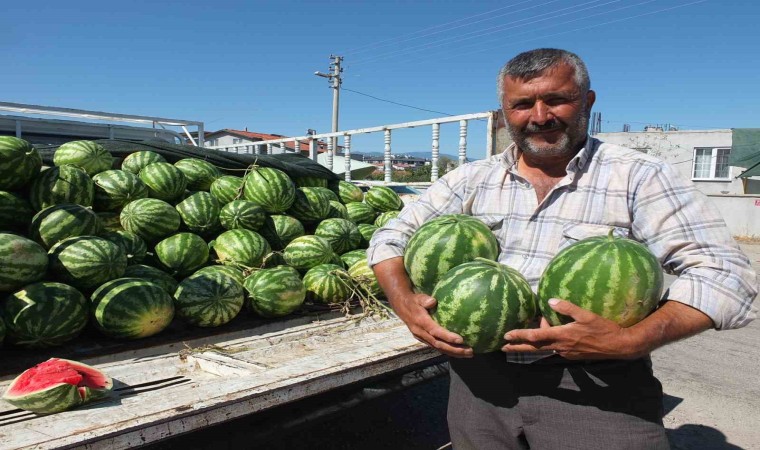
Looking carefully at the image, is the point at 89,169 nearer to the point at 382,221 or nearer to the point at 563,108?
the point at 382,221

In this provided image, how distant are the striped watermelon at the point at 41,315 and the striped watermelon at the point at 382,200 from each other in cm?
303

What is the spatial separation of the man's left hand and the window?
26592mm

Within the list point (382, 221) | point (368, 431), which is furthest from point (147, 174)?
point (368, 431)

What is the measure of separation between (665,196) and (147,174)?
354cm

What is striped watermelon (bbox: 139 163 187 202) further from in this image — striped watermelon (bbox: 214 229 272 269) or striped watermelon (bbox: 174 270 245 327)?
striped watermelon (bbox: 174 270 245 327)

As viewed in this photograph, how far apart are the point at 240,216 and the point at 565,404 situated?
2704mm

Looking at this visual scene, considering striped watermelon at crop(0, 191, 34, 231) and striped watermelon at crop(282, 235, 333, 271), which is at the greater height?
striped watermelon at crop(0, 191, 34, 231)

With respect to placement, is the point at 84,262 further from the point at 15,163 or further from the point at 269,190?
the point at 269,190

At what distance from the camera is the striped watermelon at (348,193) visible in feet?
17.7

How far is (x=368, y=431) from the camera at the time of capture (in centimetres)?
405

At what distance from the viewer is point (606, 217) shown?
200cm

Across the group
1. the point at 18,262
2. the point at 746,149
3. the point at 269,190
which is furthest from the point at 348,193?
the point at 746,149

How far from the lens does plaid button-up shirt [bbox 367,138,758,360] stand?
5.58ft

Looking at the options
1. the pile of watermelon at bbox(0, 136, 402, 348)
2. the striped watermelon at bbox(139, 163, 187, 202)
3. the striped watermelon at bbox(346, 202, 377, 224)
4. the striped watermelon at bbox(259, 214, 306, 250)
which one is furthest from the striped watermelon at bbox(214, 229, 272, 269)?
the striped watermelon at bbox(346, 202, 377, 224)
